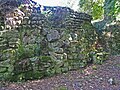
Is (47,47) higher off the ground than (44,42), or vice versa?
(44,42)

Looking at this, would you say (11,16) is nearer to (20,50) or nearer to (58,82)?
(20,50)

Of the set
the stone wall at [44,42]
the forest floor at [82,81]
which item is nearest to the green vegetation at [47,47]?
the stone wall at [44,42]

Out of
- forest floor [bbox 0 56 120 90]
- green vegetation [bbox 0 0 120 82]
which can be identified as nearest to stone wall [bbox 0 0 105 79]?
green vegetation [bbox 0 0 120 82]

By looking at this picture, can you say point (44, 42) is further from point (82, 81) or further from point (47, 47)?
point (82, 81)

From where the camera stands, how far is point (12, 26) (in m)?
4.98

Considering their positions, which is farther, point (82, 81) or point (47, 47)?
point (47, 47)

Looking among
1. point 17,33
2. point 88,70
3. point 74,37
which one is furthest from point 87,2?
point 17,33

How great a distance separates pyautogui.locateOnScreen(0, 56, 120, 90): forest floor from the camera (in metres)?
4.61

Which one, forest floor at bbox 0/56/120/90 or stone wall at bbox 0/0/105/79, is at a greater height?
stone wall at bbox 0/0/105/79

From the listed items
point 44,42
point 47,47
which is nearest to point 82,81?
point 47,47

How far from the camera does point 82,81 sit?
496 centimetres

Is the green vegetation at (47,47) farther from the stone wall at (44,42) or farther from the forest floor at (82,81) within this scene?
the forest floor at (82,81)

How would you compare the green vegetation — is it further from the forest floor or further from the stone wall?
the forest floor

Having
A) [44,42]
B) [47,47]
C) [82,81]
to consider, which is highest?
[44,42]
